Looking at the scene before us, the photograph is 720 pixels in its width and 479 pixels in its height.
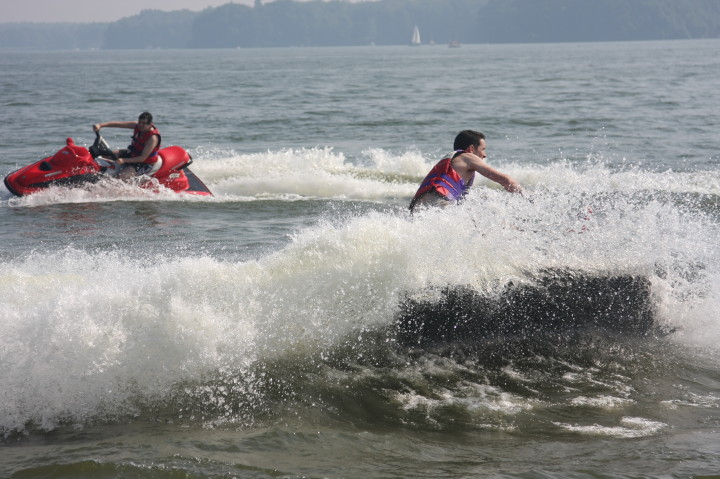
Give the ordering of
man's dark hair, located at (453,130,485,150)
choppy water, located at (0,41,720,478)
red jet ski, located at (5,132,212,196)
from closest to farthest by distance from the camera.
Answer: choppy water, located at (0,41,720,478) < man's dark hair, located at (453,130,485,150) < red jet ski, located at (5,132,212,196)

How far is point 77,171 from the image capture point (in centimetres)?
1248

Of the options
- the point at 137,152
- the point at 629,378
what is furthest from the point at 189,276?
the point at 137,152

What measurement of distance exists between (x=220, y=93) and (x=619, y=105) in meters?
18.1

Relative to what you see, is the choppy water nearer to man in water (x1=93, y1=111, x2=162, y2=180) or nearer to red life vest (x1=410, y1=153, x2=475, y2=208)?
red life vest (x1=410, y1=153, x2=475, y2=208)

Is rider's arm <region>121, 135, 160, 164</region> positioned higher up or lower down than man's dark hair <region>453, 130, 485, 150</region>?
lower down

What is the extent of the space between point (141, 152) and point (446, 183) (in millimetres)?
7192

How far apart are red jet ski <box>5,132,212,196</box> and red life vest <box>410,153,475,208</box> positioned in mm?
6901

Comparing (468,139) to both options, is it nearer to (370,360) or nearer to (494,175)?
(494,175)

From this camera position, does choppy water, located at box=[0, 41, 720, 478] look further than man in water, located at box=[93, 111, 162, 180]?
No

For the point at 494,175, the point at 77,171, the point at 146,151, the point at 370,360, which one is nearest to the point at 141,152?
the point at 146,151

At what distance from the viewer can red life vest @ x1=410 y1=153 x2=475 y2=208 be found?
7.05m

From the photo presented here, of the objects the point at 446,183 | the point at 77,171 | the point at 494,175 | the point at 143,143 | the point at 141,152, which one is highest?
the point at 494,175

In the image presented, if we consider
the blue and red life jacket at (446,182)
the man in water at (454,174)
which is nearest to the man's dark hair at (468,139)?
the man in water at (454,174)

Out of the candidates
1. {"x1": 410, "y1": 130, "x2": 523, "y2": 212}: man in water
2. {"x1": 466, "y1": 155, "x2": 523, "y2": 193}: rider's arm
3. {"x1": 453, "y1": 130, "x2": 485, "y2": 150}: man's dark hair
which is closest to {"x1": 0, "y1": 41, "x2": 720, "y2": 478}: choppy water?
{"x1": 466, "y1": 155, "x2": 523, "y2": 193}: rider's arm
